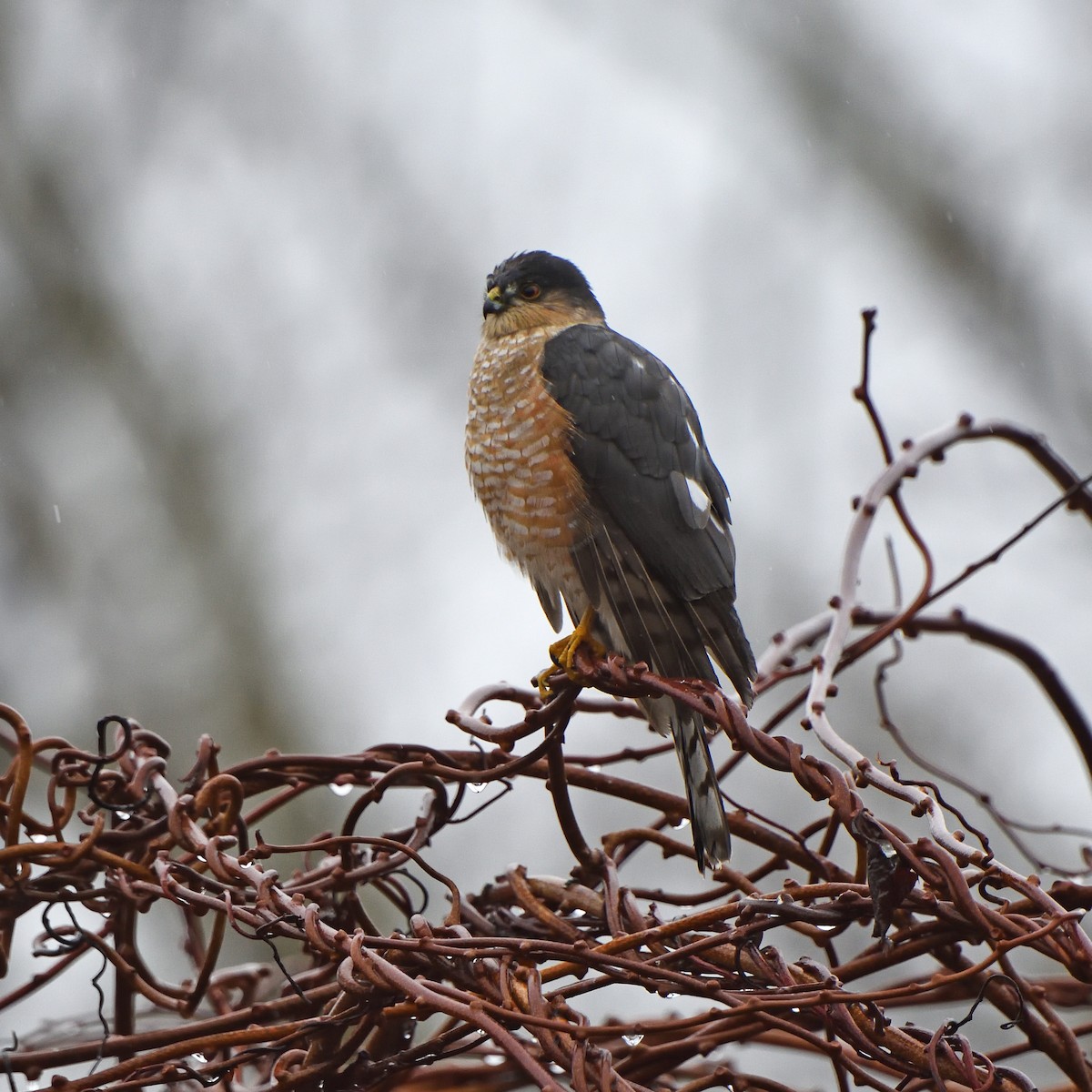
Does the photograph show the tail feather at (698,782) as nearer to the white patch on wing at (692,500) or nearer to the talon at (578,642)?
the talon at (578,642)

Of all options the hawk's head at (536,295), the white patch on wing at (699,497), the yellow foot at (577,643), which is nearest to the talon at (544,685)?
the yellow foot at (577,643)

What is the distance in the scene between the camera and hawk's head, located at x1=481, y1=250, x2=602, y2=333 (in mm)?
3701

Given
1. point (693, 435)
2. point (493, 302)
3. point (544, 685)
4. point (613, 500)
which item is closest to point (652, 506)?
point (613, 500)

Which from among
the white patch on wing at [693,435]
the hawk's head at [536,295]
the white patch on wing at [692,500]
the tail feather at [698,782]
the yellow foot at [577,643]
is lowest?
the tail feather at [698,782]

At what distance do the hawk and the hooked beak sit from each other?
44 centimetres

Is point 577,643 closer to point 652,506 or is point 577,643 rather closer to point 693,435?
point 652,506

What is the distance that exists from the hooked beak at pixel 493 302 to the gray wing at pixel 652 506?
0.57 meters

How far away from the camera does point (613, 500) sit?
290cm

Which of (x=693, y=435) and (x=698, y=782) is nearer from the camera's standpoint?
(x=698, y=782)

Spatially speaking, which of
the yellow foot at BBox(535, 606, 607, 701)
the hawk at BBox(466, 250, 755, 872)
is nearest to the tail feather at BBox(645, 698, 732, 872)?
the hawk at BBox(466, 250, 755, 872)

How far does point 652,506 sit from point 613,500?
0.09m

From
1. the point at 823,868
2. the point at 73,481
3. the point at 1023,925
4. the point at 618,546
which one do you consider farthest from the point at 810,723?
the point at 73,481

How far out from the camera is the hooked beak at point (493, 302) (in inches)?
147

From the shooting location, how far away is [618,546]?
2.89 m
